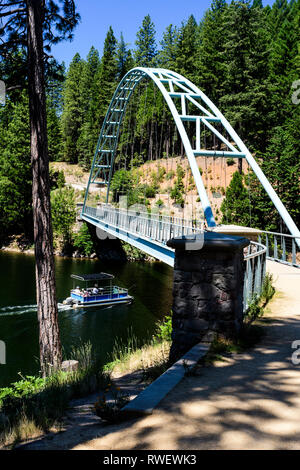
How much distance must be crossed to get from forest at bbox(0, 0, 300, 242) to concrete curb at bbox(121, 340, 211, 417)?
19699 millimetres

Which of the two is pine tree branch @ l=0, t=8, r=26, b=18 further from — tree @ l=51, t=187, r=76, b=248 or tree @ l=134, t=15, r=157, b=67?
tree @ l=134, t=15, r=157, b=67

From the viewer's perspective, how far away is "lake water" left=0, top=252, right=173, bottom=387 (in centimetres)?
1320

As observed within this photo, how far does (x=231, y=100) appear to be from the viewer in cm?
3309

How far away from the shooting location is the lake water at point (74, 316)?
13.2 m

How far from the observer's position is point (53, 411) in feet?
10.9

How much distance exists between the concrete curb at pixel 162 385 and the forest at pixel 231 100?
64.6ft

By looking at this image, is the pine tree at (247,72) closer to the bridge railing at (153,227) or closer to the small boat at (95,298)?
the bridge railing at (153,227)

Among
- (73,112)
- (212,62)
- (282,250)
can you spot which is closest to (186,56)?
(212,62)

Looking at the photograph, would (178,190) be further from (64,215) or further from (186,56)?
(186,56)

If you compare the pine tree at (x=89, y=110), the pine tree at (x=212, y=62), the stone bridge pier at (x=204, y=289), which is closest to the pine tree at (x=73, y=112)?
the pine tree at (x=89, y=110)

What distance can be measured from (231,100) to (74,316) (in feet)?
77.4

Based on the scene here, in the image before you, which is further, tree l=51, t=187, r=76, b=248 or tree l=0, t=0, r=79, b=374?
tree l=51, t=187, r=76, b=248

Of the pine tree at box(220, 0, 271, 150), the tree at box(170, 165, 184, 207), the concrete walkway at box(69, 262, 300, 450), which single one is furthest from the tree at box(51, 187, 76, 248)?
the concrete walkway at box(69, 262, 300, 450)

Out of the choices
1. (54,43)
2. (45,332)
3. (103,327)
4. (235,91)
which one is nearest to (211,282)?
(45,332)
